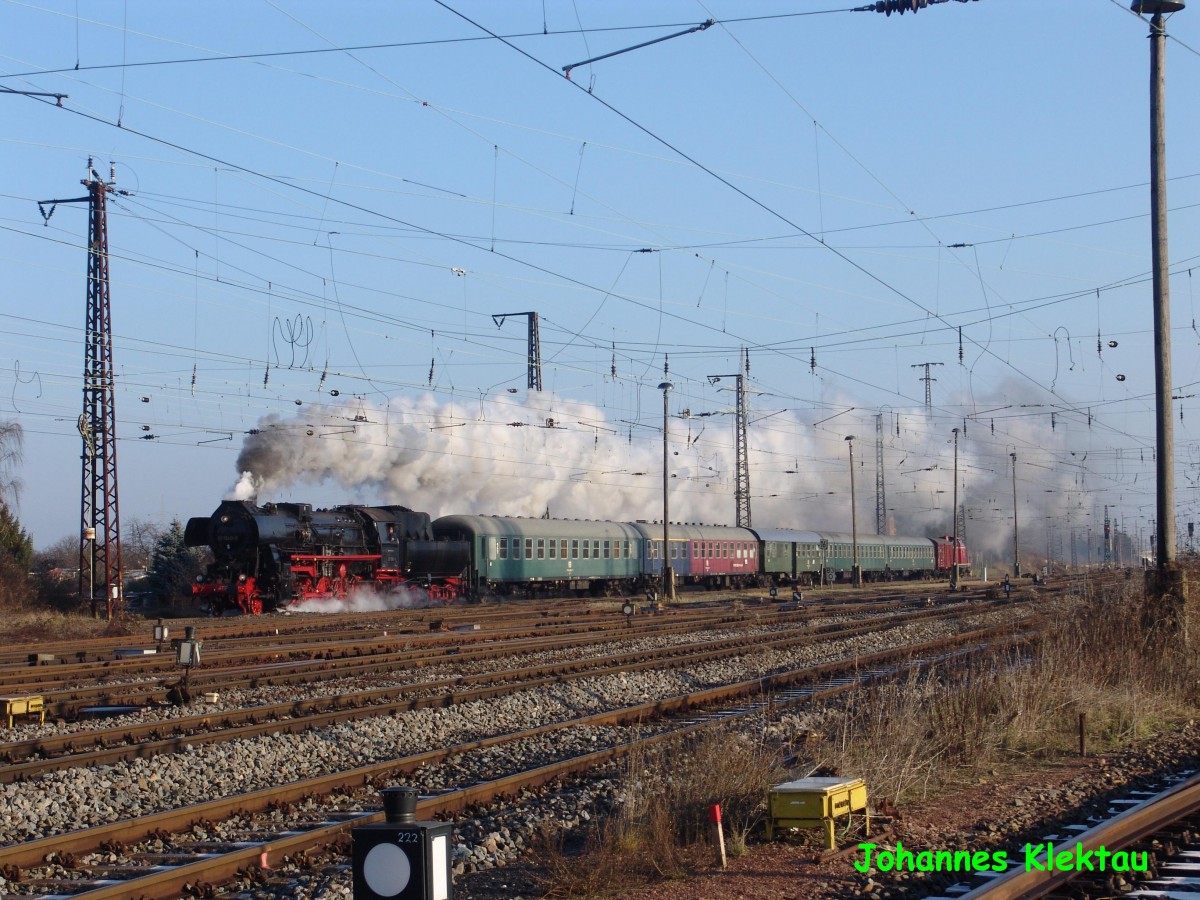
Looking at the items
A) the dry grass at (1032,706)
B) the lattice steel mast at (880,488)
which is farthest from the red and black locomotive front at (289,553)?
the lattice steel mast at (880,488)

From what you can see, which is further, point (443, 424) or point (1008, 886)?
point (443, 424)

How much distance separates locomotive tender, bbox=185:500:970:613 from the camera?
111ft

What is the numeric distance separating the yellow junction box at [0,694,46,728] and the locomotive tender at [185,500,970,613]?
62.6ft

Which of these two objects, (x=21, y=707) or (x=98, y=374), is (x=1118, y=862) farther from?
(x=98, y=374)

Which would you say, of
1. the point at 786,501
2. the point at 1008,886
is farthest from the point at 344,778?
the point at 786,501

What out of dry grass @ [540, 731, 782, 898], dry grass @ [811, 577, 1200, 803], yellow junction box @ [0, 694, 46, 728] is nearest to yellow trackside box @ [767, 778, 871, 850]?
dry grass @ [540, 731, 782, 898]

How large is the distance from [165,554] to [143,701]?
1419 inches

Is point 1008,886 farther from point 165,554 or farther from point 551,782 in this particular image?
point 165,554

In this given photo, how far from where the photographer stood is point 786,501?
90.2 metres

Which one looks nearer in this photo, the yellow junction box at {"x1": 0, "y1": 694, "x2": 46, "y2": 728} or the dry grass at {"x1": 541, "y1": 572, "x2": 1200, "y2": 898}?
the dry grass at {"x1": 541, "y1": 572, "x2": 1200, "y2": 898}

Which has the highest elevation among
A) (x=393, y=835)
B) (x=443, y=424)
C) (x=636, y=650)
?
(x=443, y=424)

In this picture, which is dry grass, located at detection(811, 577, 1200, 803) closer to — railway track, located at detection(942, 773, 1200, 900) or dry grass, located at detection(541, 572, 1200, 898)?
dry grass, located at detection(541, 572, 1200, 898)

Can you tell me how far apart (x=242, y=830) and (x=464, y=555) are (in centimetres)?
3189

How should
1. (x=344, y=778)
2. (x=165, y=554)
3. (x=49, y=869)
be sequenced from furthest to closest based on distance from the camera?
1. (x=165, y=554)
2. (x=344, y=778)
3. (x=49, y=869)
